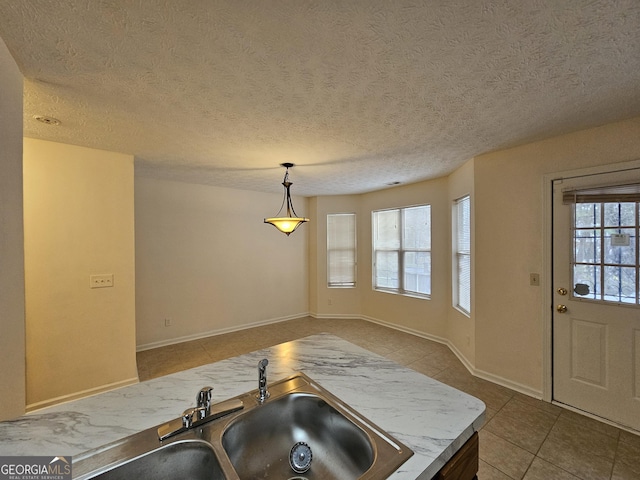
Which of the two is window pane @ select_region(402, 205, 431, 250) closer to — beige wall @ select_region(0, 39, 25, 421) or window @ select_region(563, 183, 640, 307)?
window @ select_region(563, 183, 640, 307)

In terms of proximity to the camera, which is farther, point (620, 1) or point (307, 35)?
point (307, 35)

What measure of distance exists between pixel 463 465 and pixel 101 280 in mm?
3242

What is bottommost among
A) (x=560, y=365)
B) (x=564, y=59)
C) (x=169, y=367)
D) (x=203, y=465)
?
(x=169, y=367)

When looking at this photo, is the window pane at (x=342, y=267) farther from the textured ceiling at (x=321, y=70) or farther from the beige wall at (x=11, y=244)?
the beige wall at (x=11, y=244)

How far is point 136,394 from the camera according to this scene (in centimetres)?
113

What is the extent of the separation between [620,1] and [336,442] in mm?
2027

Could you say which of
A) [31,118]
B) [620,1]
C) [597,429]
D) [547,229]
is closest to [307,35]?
[620,1]

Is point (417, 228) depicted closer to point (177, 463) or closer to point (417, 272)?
point (417, 272)

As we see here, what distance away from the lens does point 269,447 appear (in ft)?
3.42

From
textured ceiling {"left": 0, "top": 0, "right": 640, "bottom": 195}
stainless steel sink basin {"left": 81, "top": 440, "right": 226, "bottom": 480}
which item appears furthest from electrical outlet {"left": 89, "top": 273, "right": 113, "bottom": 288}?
stainless steel sink basin {"left": 81, "top": 440, "right": 226, "bottom": 480}

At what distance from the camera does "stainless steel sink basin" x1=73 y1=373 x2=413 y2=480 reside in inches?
30.7

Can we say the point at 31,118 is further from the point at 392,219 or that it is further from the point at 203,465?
the point at 392,219

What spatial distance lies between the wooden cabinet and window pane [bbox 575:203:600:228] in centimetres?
235

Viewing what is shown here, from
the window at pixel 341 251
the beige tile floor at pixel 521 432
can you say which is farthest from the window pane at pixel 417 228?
the beige tile floor at pixel 521 432
